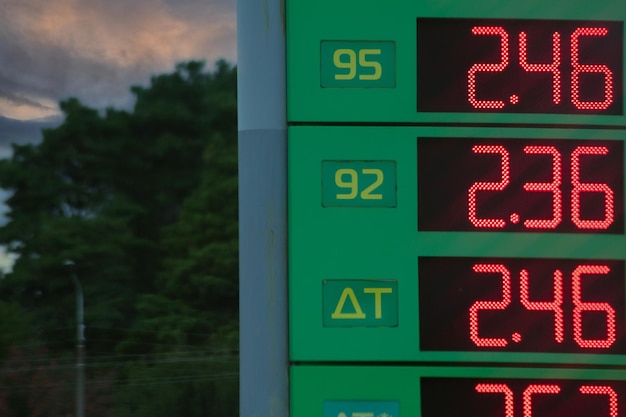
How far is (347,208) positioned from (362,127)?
23cm

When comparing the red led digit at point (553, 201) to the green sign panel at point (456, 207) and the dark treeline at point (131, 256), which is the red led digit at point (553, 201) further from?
the dark treeline at point (131, 256)

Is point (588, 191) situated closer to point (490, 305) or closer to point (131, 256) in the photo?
point (490, 305)

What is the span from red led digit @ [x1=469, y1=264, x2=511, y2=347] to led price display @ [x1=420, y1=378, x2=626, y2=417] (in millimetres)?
98

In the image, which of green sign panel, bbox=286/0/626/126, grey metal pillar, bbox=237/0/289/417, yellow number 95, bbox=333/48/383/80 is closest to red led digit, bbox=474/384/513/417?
grey metal pillar, bbox=237/0/289/417

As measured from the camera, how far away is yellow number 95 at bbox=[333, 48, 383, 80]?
2.99 meters

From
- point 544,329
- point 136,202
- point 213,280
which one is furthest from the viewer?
point 136,202

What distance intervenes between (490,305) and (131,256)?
23387mm

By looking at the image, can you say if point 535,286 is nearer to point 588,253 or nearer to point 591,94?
point 588,253

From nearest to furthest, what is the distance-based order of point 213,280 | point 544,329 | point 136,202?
point 544,329 → point 213,280 → point 136,202

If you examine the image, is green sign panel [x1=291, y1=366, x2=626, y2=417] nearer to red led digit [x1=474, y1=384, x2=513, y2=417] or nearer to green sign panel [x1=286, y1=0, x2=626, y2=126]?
red led digit [x1=474, y1=384, x2=513, y2=417]

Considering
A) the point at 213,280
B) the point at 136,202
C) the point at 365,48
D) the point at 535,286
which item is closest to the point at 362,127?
the point at 365,48

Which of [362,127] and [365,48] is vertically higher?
[365,48]

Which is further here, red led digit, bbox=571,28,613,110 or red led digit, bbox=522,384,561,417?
red led digit, bbox=571,28,613,110

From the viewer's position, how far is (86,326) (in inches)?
960
